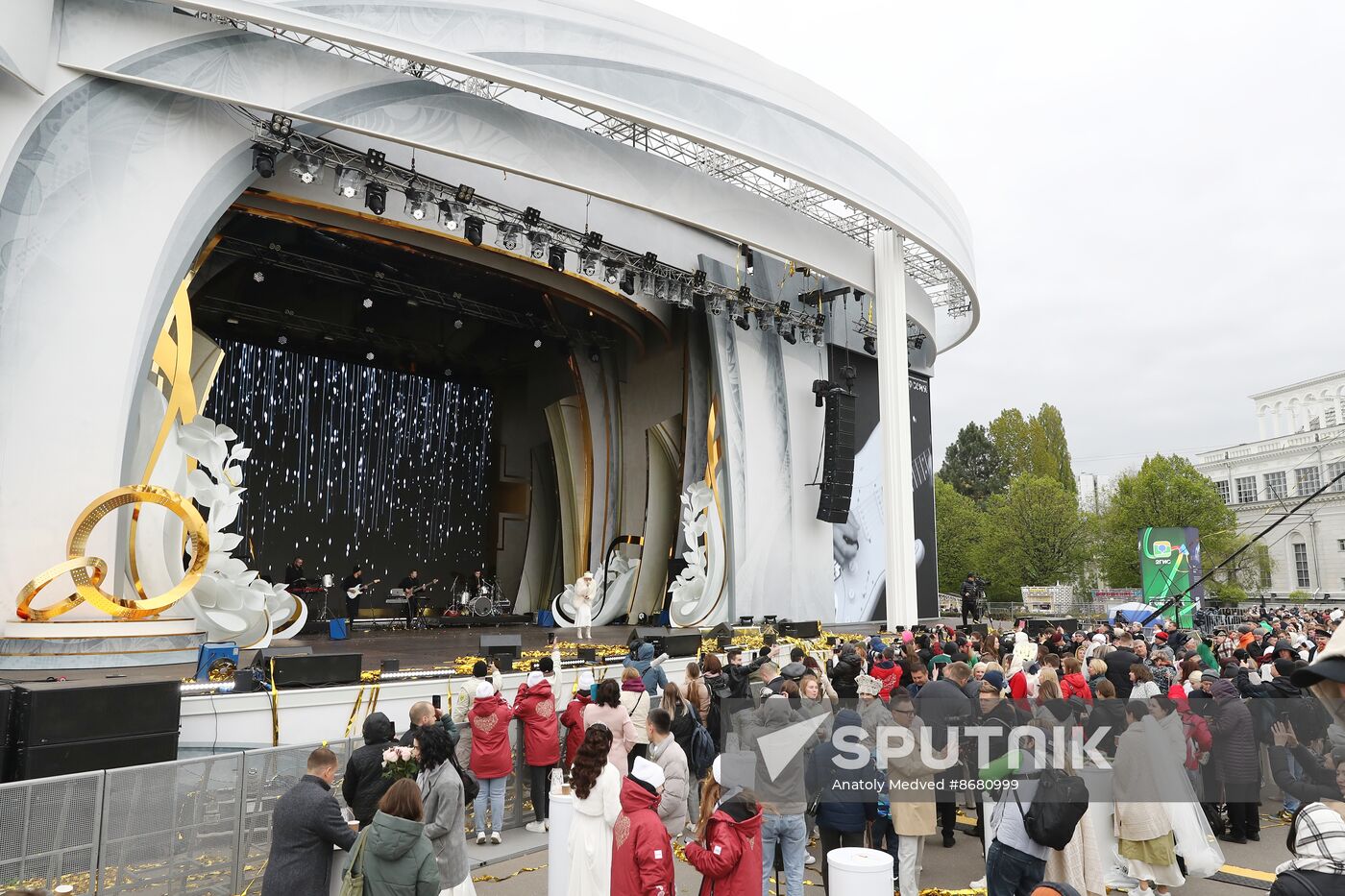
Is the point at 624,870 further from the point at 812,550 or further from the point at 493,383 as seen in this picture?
the point at 493,383

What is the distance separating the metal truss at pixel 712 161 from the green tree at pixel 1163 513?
16.8 meters

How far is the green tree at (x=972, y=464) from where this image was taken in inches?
2175

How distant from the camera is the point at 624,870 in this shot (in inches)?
148

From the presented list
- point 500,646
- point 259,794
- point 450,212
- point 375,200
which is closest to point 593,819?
point 259,794

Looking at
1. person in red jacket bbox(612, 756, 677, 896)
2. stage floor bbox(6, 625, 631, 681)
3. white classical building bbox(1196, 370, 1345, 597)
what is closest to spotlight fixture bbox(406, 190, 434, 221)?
stage floor bbox(6, 625, 631, 681)

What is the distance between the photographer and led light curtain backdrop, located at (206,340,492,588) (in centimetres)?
2188

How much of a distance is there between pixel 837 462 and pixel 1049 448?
111 ft

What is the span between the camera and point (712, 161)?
1739cm

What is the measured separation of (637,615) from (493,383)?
9.86 m

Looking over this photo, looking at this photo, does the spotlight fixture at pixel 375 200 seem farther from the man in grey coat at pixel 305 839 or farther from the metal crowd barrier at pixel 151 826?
the man in grey coat at pixel 305 839

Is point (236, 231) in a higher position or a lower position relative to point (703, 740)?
higher

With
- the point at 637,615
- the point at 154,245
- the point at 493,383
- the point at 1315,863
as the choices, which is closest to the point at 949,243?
the point at 637,615

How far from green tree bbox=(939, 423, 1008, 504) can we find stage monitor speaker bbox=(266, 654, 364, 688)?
5139 centimetres

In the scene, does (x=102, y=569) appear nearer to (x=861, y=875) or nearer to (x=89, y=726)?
(x=89, y=726)
